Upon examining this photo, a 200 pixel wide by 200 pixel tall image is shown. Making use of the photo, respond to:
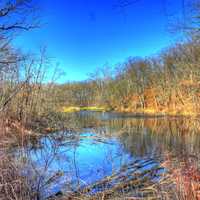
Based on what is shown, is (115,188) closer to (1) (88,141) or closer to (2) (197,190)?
(2) (197,190)

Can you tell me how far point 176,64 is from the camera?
30.5 m

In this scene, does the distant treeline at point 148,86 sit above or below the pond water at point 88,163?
above

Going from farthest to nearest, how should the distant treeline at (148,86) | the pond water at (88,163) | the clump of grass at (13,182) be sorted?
the distant treeline at (148,86)
the pond water at (88,163)
the clump of grass at (13,182)

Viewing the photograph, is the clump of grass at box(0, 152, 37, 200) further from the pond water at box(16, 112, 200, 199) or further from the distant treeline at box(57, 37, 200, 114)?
the distant treeline at box(57, 37, 200, 114)

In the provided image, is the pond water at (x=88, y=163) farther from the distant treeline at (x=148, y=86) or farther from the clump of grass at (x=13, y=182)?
the distant treeline at (x=148, y=86)

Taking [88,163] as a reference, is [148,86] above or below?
above

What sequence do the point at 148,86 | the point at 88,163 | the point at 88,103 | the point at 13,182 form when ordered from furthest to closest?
the point at 88,103
the point at 148,86
the point at 88,163
the point at 13,182

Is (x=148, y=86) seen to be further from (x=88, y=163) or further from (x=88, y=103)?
(x=88, y=163)

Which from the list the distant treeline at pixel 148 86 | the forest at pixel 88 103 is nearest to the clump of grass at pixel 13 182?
the forest at pixel 88 103

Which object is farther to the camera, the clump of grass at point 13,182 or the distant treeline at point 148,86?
the distant treeline at point 148,86

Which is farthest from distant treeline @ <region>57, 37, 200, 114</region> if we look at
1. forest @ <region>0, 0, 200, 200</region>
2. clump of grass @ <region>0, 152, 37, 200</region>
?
clump of grass @ <region>0, 152, 37, 200</region>

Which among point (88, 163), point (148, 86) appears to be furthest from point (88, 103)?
point (88, 163)

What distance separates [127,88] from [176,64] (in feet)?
46.4

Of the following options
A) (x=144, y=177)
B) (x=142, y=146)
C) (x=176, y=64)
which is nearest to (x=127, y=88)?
(x=176, y=64)
